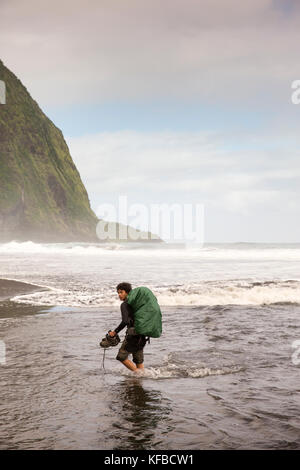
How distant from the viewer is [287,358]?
8.30 metres

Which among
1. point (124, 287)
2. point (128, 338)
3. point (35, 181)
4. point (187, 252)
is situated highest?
point (35, 181)

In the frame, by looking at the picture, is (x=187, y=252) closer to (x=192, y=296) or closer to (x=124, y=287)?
(x=192, y=296)

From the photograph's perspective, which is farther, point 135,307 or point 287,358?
point 287,358

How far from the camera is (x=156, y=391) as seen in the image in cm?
646

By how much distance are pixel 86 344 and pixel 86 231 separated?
107 meters

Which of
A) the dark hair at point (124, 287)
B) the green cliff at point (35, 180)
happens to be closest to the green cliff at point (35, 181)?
the green cliff at point (35, 180)

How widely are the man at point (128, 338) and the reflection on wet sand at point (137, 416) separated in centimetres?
40

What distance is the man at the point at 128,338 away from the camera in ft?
22.3

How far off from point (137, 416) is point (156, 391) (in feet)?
3.55

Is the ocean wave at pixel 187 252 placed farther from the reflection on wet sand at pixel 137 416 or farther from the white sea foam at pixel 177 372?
the reflection on wet sand at pixel 137 416

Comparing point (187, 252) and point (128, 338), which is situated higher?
point (128, 338)

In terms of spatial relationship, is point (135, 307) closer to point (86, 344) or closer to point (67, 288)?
point (86, 344)

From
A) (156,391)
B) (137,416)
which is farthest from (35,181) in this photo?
(137,416)
